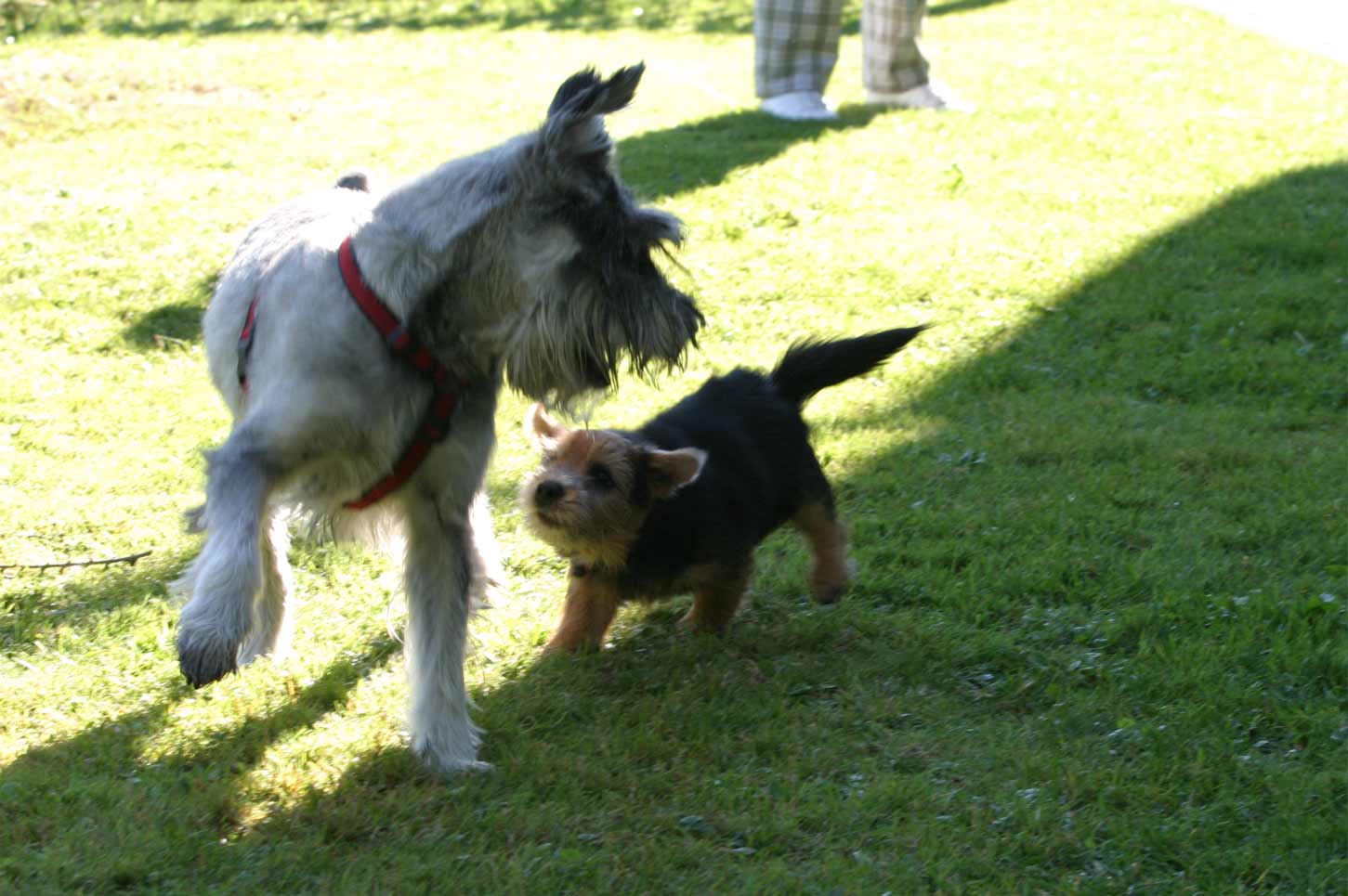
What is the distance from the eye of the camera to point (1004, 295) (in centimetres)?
860

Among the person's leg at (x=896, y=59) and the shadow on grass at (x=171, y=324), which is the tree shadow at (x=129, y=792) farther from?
the person's leg at (x=896, y=59)

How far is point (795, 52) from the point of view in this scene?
38.9 ft

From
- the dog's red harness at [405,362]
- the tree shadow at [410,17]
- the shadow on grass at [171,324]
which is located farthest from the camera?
the tree shadow at [410,17]

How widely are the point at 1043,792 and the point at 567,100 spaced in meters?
2.25

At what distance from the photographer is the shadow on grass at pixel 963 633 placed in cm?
404

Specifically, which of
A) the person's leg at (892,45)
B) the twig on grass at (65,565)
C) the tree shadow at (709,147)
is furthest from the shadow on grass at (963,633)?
the person's leg at (892,45)

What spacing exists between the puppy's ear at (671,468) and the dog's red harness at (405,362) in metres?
0.81

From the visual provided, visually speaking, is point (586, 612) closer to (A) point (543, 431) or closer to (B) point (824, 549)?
(A) point (543, 431)

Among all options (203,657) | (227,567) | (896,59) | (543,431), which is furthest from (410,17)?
(203,657)

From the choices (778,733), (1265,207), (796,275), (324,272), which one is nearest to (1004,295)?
(796,275)

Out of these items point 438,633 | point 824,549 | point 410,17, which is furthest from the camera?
point 410,17

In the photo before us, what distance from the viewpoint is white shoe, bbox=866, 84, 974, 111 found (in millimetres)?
12188

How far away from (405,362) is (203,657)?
918mm

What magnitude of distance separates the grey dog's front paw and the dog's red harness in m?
0.63
